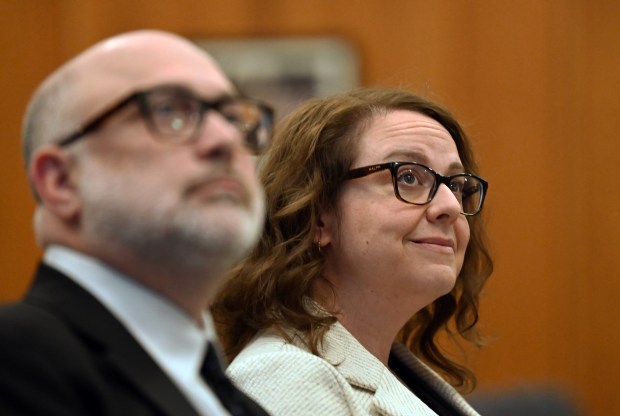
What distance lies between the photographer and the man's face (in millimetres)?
1209

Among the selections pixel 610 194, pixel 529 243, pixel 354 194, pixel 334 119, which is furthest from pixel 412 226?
pixel 610 194

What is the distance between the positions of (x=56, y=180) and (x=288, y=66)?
2531mm

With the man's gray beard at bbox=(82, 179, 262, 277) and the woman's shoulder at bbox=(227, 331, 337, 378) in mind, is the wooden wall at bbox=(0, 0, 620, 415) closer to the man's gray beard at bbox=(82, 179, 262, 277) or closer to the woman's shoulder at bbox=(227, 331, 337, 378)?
the woman's shoulder at bbox=(227, 331, 337, 378)

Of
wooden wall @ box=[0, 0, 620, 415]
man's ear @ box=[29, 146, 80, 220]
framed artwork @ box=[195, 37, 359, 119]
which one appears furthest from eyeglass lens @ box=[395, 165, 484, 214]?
wooden wall @ box=[0, 0, 620, 415]

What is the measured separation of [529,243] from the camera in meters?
3.93

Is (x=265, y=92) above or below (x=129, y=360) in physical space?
below

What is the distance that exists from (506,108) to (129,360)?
3.03m

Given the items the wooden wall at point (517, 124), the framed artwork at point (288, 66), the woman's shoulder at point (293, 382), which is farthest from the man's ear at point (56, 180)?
the wooden wall at point (517, 124)

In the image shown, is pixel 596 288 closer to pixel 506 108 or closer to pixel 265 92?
pixel 506 108

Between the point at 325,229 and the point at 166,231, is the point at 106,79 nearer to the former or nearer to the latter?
the point at 166,231

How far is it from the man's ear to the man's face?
2 centimetres

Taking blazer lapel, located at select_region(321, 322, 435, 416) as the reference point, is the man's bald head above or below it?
above

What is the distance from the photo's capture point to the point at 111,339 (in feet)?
3.85

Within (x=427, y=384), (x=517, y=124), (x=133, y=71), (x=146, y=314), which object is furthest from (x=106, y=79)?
(x=517, y=124)
